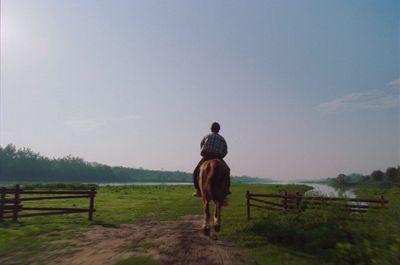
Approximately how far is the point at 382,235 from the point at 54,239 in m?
9.51

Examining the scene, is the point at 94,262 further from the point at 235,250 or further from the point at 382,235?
the point at 382,235

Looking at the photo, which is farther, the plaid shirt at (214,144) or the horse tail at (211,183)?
the plaid shirt at (214,144)

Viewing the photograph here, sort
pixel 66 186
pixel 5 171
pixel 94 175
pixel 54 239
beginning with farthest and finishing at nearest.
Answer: pixel 94 175 → pixel 5 171 → pixel 66 186 → pixel 54 239

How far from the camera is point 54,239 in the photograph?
10.7 m

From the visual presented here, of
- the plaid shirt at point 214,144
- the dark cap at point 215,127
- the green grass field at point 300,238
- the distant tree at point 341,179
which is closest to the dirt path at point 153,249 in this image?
the green grass field at point 300,238

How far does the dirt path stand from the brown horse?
751 mm

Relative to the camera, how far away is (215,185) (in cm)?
1019

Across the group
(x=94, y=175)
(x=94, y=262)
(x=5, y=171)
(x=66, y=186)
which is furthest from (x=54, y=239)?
(x=94, y=175)

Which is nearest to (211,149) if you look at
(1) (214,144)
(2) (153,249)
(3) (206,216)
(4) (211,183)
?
(1) (214,144)

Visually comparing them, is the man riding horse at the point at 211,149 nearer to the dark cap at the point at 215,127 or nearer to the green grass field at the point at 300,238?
the dark cap at the point at 215,127

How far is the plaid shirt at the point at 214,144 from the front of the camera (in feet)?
37.0

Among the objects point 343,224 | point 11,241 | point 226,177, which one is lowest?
point 11,241

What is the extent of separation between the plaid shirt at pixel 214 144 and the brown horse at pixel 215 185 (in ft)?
2.65

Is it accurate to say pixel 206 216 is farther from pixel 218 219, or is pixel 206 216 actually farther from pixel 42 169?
pixel 42 169
